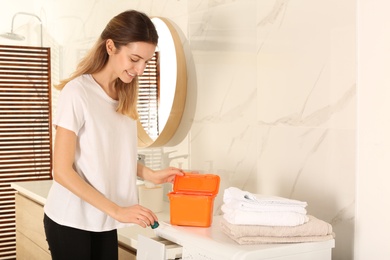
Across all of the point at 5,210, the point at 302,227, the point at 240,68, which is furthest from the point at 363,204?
the point at 5,210

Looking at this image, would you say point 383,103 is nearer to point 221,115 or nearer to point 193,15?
point 221,115

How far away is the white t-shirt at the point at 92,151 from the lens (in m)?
1.80

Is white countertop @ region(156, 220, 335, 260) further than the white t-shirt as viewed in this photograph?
No

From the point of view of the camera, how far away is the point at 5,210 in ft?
13.7

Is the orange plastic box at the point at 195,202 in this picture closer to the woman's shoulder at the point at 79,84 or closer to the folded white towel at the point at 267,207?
the folded white towel at the point at 267,207

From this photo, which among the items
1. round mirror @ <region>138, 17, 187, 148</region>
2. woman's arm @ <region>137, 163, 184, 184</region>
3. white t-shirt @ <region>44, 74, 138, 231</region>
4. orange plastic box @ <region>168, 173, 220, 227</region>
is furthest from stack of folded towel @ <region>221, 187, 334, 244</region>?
round mirror @ <region>138, 17, 187, 148</region>

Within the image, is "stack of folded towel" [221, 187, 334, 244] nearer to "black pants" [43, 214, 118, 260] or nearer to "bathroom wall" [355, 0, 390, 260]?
"bathroom wall" [355, 0, 390, 260]

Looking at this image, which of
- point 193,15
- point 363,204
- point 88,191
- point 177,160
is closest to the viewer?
point 363,204

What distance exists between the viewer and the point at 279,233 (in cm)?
146

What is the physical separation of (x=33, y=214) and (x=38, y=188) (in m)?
0.19

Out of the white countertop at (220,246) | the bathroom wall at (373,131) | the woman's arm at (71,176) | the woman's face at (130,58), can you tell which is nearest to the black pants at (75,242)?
the woman's arm at (71,176)

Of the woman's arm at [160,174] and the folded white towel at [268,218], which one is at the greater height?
the woman's arm at [160,174]

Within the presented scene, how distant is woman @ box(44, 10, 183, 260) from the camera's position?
1.76 metres

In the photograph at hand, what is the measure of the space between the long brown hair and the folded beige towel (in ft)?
2.19
